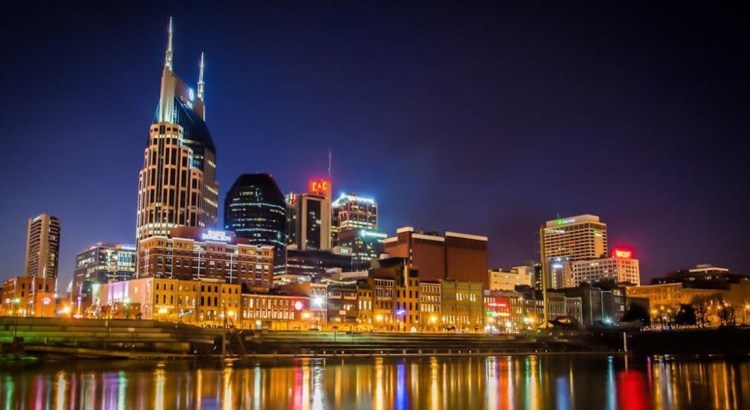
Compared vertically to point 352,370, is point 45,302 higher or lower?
higher

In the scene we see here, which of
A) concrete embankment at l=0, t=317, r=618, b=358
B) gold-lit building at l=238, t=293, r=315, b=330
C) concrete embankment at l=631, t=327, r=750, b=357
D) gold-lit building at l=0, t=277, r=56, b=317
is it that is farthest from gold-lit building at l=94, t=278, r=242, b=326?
→ concrete embankment at l=631, t=327, r=750, b=357

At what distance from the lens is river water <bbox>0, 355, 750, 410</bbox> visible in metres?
51.1

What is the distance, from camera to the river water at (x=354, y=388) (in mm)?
51062

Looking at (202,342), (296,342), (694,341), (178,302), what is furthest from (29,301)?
(694,341)

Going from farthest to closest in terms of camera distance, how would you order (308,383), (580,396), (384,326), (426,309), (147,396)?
(426,309) < (384,326) < (308,383) < (580,396) < (147,396)

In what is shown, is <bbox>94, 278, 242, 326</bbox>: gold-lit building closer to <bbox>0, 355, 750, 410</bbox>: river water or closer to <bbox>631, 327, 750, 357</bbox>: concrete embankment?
<bbox>0, 355, 750, 410</bbox>: river water

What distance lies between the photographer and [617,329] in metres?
200

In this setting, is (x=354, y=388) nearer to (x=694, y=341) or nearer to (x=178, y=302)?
(x=178, y=302)

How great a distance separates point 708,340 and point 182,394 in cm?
15052

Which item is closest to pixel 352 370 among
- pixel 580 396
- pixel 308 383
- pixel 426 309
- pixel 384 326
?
pixel 308 383

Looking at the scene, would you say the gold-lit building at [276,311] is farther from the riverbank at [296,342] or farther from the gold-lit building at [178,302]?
the riverbank at [296,342]

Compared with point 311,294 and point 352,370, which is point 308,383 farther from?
point 311,294

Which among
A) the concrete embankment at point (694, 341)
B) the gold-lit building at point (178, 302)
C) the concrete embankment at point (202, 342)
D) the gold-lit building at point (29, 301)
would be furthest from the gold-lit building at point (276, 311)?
the concrete embankment at point (694, 341)

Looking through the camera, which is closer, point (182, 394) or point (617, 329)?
point (182, 394)
